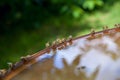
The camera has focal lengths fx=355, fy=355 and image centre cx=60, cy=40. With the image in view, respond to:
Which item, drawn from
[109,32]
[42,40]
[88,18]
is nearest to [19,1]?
[42,40]

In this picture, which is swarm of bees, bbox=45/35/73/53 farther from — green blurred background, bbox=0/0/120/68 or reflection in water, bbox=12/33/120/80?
green blurred background, bbox=0/0/120/68

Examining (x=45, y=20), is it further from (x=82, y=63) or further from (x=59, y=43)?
(x=82, y=63)

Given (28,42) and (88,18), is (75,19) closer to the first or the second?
(88,18)

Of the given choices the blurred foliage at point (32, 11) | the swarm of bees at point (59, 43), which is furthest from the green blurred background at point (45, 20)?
the swarm of bees at point (59, 43)

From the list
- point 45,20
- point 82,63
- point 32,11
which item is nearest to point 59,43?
point 82,63

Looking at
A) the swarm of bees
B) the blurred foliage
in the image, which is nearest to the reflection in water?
the swarm of bees
